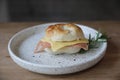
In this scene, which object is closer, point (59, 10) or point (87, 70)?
point (87, 70)

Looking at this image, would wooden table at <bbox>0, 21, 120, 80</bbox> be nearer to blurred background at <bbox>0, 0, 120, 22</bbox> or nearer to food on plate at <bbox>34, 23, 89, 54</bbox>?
→ food on plate at <bbox>34, 23, 89, 54</bbox>

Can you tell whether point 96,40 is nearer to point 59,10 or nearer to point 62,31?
point 62,31

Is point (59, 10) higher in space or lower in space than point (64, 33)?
lower

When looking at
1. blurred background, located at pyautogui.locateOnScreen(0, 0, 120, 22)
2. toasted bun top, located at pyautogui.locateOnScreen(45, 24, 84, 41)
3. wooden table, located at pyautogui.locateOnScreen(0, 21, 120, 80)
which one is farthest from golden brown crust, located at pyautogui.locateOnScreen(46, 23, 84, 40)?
blurred background, located at pyautogui.locateOnScreen(0, 0, 120, 22)

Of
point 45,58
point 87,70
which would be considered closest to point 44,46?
point 45,58

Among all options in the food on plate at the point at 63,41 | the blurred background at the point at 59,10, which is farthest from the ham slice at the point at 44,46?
the blurred background at the point at 59,10
